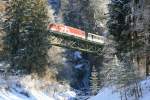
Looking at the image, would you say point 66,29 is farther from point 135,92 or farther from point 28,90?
point 135,92

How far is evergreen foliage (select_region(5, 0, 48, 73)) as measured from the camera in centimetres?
4481

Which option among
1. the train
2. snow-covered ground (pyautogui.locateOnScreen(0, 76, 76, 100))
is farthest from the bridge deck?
snow-covered ground (pyautogui.locateOnScreen(0, 76, 76, 100))

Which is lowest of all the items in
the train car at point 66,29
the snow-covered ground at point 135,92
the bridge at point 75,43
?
the bridge at point 75,43

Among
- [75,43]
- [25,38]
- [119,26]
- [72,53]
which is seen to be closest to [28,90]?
→ [119,26]

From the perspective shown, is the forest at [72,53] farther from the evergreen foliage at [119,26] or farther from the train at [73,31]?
the train at [73,31]

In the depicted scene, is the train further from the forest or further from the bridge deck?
the forest

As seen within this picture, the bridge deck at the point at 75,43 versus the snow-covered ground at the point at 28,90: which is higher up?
the bridge deck at the point at 75,43

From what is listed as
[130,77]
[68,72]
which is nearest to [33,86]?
[68,72]

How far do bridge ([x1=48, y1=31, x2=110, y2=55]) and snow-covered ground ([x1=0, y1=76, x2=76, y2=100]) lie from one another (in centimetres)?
975

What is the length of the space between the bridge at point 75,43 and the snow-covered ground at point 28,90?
975cm

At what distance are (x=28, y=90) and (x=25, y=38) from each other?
913 centimetres

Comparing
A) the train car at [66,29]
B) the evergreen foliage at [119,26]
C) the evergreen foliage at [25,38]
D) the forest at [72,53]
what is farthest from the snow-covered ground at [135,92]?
the train car at [66,29]

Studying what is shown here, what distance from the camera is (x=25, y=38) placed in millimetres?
45406

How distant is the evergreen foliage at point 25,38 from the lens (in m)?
44.8
